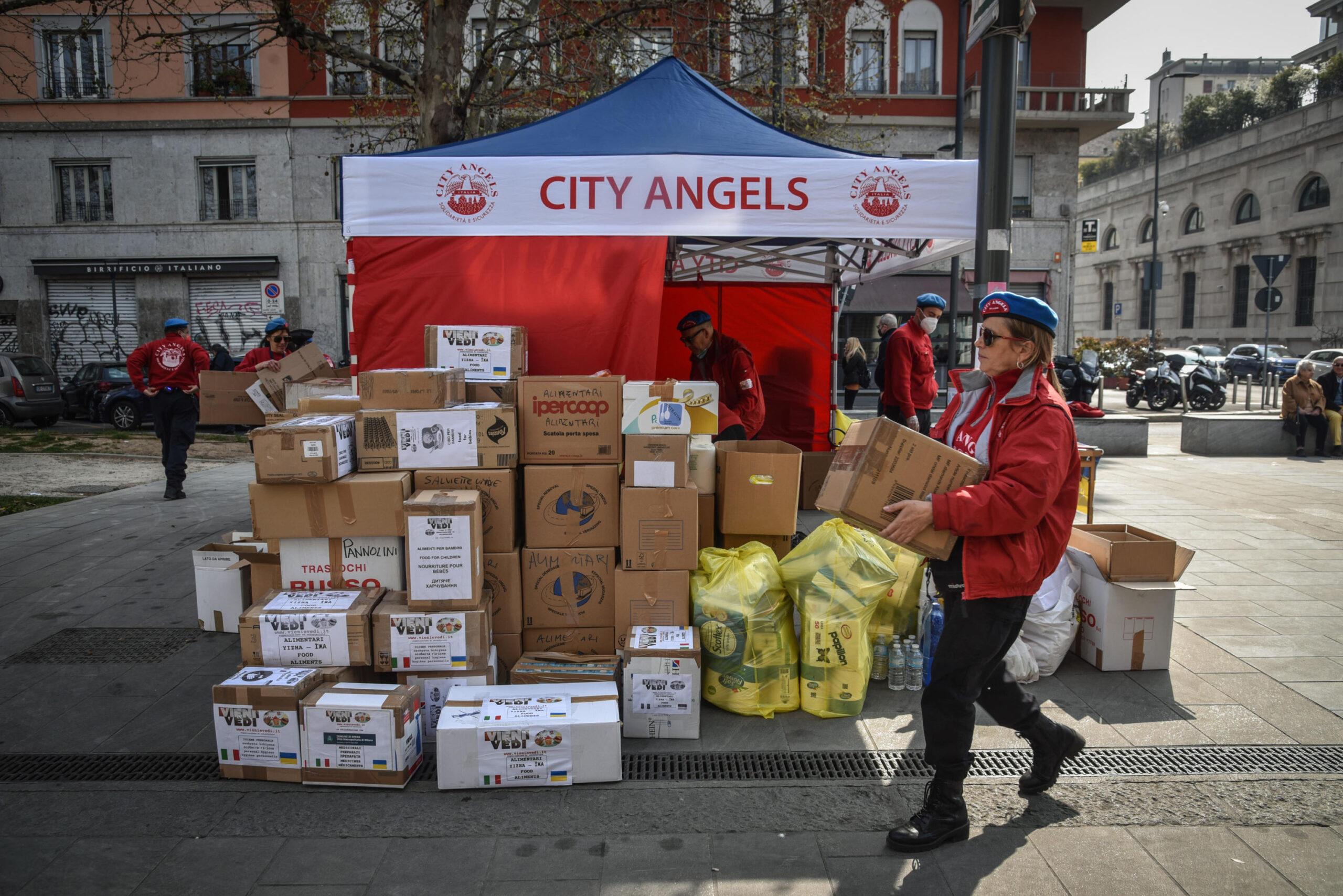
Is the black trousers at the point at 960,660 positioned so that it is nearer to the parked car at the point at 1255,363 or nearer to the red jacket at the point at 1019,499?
the red jacket at the point at 1019,499

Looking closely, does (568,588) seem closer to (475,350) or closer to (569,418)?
(569,418)

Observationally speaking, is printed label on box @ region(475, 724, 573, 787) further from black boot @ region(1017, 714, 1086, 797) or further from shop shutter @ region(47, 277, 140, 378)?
shop shutter @ region(47, 277, 140, 378)

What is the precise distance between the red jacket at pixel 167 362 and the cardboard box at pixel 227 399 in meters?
3.30

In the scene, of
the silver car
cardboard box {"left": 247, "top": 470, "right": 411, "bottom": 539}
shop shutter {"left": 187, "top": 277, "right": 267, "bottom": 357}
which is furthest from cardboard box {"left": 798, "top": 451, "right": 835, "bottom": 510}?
shop shutter {"left": 187, "top": 277, "right": 267, "bottom": 357}

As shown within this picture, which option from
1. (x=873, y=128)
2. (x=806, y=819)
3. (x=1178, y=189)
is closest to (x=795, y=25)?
(x=806, y=819)

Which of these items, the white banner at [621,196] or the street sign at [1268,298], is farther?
the street sign at [1268,298]

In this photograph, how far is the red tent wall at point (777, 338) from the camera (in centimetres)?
935

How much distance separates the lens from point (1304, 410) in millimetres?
13125

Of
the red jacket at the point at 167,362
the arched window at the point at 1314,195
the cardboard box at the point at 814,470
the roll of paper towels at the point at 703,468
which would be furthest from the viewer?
the arched window at the point at 1314,195

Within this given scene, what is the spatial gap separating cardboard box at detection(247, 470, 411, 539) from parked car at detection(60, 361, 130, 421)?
54.5 ft

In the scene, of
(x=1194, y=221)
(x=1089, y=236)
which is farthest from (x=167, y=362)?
(x=1194, y=221)

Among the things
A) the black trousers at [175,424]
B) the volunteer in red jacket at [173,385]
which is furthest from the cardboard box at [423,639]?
the black trousers at [175,424]

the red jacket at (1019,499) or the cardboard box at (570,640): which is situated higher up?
the red jacket at (1019,499)

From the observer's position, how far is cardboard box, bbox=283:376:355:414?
218 inches
